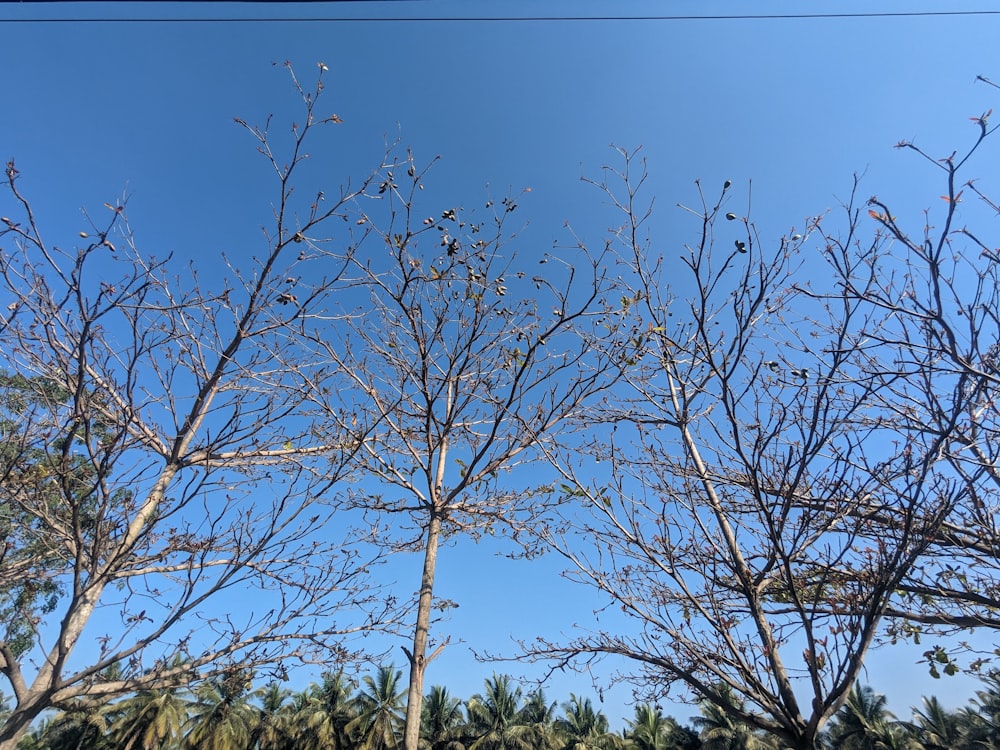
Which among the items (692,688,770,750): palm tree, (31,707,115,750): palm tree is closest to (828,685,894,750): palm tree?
(692,688,770,750): palm tree

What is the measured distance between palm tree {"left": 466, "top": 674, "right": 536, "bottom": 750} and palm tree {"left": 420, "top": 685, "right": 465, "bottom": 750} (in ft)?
2.21

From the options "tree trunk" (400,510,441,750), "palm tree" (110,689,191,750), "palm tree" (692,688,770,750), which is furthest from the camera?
"palm tree" (692,688,770,750)

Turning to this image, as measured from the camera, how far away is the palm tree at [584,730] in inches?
1033

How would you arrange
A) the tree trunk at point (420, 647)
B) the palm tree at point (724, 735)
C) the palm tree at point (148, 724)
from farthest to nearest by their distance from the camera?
1. the palm tree at point (724, 735)
2. the palm tree at point (148, 724)
3. the tree trunk at point (420, 647)

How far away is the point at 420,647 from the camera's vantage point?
176 inches

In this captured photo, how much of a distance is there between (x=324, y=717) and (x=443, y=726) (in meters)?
6.17

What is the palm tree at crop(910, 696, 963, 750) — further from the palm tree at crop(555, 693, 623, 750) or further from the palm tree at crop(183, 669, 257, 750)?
the palm tree at crop(183, 669, 257, 750)

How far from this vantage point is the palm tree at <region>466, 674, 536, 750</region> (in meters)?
25.3

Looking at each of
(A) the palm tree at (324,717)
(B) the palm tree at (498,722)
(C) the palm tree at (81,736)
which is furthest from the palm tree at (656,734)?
(C) the palm tree at (81,736)

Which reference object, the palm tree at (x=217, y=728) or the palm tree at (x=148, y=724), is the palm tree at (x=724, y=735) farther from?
the palm tree at (x=148, y=724)

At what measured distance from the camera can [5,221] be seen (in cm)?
317

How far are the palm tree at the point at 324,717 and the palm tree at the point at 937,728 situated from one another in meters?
27.1

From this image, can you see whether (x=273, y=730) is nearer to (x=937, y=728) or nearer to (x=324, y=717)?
(x=324, y=717)

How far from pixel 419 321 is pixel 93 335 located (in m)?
2.56
